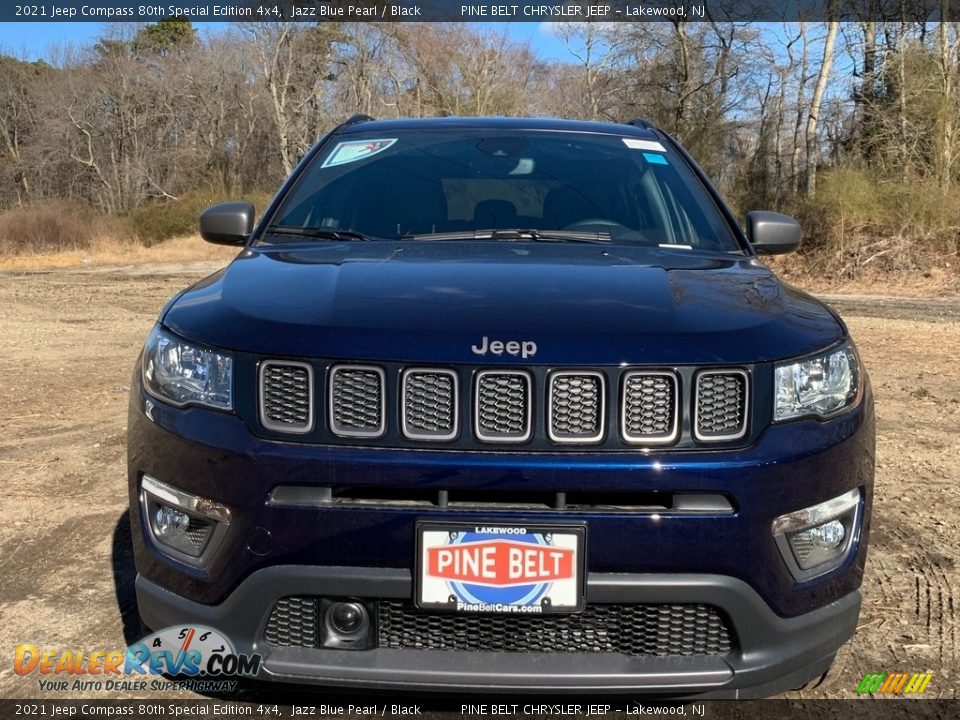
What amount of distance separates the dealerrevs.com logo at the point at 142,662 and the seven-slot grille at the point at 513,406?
0.55 m

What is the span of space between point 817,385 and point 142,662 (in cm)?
188

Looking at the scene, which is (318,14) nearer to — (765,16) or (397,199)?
(765,16)

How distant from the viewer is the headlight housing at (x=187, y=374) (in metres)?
2.19

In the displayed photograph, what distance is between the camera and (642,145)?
151 inches

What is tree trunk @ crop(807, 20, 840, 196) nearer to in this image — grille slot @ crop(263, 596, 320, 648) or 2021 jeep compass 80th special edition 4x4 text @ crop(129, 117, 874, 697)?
2021 jeep compass 80th special edition 4x4 text @ crop(129, 117, 874, 697)

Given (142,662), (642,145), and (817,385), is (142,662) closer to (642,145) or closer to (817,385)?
(817,385)

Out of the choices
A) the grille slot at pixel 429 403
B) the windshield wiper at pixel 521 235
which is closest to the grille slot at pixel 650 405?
the grille slot at pixel 429 403

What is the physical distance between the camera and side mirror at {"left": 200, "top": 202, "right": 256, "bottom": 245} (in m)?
3.49

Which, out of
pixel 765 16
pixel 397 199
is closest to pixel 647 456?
pixel 397 199

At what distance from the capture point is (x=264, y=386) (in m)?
2.13

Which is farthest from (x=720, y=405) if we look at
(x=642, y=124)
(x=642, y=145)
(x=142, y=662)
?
Answer: (x=642, y=124)

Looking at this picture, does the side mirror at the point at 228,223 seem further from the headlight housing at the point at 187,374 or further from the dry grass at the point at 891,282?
the dry grass at the point at 891,282

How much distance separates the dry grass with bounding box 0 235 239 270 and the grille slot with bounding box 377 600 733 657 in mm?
27049

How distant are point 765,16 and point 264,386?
3068 cm
